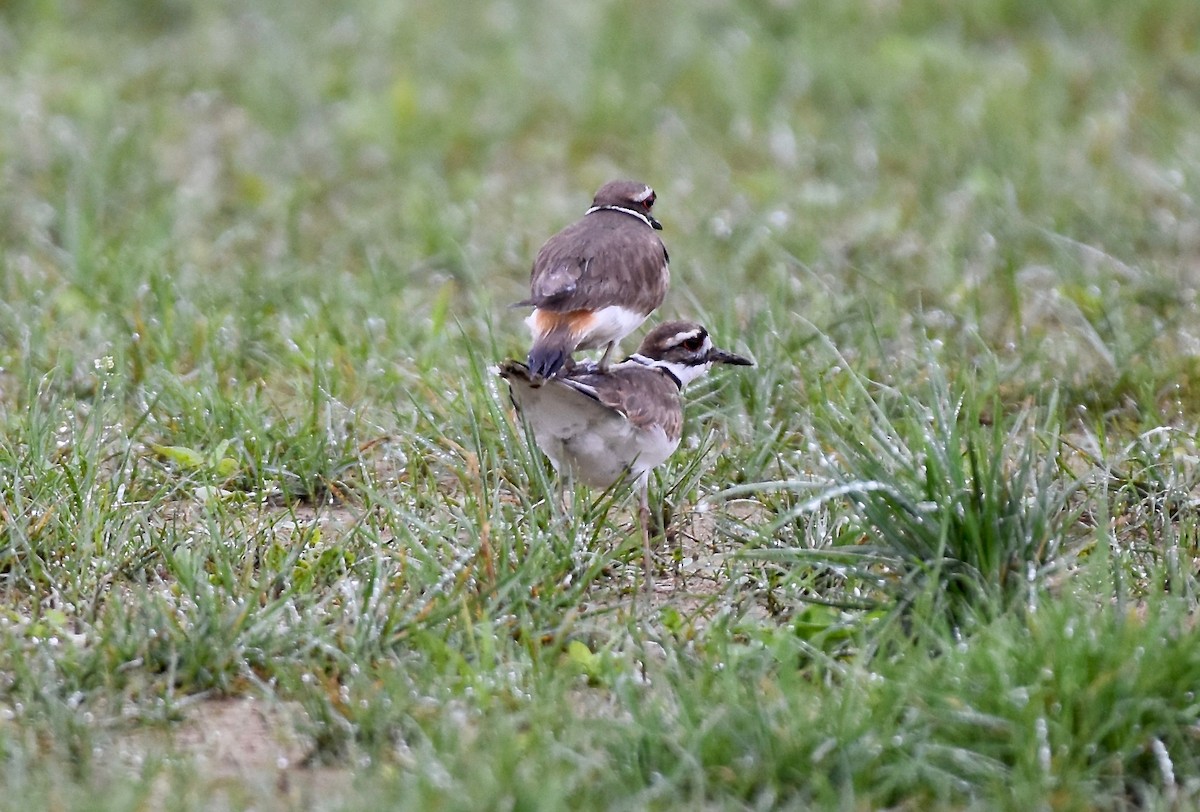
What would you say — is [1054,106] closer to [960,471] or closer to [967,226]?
[967,226]

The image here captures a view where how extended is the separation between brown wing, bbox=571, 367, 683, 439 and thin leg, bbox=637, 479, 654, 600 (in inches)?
6.9

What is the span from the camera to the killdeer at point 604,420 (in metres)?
4.37

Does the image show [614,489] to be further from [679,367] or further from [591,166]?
[591,166]

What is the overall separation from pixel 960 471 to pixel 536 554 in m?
1.07

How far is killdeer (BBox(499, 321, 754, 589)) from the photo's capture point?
4367 millimetres

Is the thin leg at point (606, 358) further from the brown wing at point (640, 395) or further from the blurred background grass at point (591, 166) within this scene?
the blurred background grass at point (591, 166)

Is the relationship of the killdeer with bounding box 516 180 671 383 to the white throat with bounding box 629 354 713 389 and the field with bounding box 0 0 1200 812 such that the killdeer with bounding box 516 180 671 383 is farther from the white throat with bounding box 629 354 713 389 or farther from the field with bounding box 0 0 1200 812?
the field with bounding box 0 0 1200 812

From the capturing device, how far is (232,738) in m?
3.73

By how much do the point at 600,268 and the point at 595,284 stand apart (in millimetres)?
83

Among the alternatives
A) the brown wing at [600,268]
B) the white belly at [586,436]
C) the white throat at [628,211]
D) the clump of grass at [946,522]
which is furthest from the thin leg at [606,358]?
the clump of grass at [946,522]

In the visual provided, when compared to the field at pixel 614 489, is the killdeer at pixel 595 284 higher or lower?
higher

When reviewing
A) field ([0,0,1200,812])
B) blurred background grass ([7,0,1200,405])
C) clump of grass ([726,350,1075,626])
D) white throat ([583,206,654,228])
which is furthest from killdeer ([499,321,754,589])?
blurred background grass ([7,0,1200,405])

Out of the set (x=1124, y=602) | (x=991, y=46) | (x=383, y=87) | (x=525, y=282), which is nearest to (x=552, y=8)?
(x=383, y=87)

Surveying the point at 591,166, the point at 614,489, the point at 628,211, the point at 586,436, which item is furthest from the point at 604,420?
the point at 591,166
